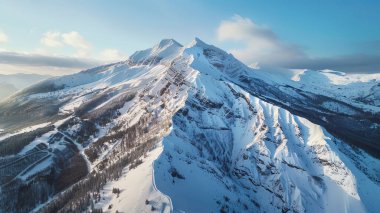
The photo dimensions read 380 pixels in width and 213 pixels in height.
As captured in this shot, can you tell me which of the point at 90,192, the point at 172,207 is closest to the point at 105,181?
the point at 90,192

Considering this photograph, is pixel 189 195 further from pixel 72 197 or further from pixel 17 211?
pixel 17 211

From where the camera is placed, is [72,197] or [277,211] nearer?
[72,197]

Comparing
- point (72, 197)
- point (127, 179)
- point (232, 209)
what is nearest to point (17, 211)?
point (72, 197)

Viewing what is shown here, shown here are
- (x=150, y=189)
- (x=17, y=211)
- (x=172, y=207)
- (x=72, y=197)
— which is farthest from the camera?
(x=17, y=211)

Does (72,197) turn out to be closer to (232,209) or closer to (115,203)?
(115,203)

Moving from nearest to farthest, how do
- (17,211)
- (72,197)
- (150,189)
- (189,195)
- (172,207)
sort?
(172,207) → (150,189) → (189,195) → (72,197) → (17,211)

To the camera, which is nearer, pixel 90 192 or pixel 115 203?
pixel 115 203

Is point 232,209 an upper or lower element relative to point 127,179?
lower

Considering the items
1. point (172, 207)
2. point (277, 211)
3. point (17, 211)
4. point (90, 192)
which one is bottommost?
point (17, 211)

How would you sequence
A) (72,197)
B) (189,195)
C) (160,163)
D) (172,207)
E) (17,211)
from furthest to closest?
(17,211), (72,197), (160,163), (189,195), (172,207)
